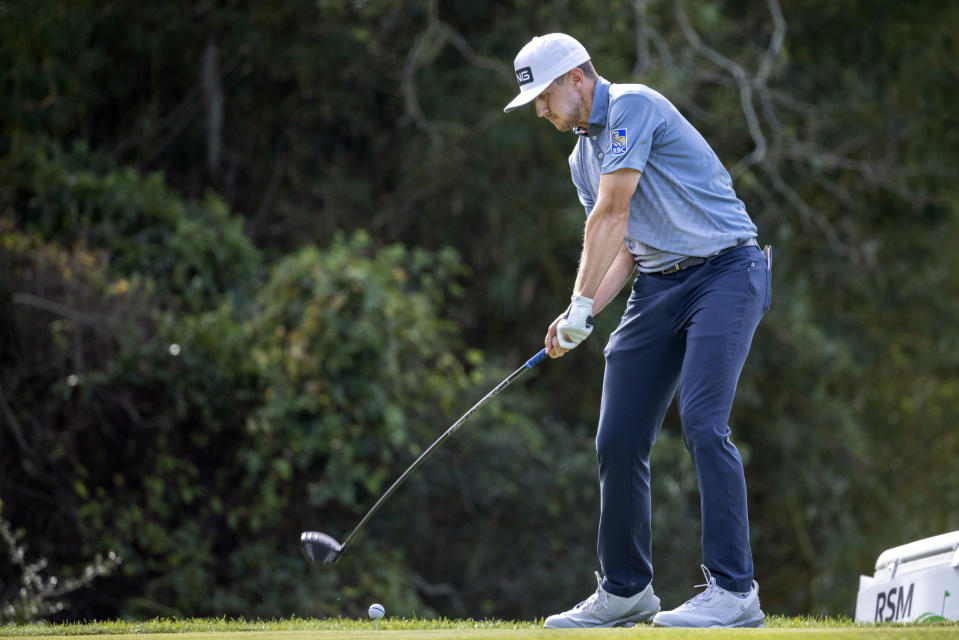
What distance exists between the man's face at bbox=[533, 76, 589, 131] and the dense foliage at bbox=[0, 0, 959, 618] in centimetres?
506

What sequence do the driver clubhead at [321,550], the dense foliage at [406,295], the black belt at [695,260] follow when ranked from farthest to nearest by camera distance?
the dense foliage at [406,295] → the driver clubhead at [321,550] → the black belt at [695,260]

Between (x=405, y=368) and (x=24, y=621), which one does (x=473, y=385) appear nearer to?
(x=405, y=368)

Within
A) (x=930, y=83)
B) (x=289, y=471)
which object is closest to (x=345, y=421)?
(x=289, y=471)

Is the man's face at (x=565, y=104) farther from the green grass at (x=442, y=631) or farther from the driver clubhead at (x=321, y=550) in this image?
the driver clubhead at (x=321, y=550)

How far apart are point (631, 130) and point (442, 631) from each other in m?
1.86

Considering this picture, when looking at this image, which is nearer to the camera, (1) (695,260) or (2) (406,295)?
(1) (695,260)

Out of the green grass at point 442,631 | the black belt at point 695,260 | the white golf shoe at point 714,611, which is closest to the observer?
the green grass at point 442,631

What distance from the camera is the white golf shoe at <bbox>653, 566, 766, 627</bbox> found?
188 inches

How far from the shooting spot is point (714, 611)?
15.7ft

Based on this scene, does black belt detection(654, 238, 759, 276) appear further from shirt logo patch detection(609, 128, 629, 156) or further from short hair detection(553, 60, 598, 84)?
short hair detection(553, 60, 598, 84)

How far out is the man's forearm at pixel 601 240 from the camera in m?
4.89

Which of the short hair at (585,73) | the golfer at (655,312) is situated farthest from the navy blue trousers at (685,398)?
Result: the short hair at (585,73)

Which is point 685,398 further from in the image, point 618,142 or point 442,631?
point 442,631

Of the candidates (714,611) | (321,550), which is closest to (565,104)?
(714,611)
